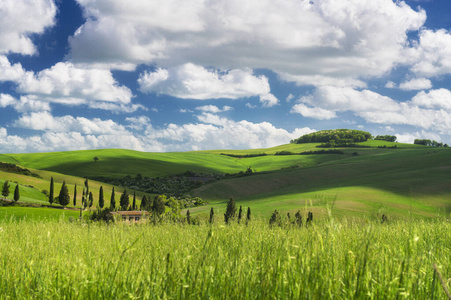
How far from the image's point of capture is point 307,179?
305ft

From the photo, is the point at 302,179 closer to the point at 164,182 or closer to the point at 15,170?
the point at 164,182

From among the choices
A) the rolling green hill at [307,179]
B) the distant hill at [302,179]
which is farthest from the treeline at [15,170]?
the rolling green hill at [307,179]

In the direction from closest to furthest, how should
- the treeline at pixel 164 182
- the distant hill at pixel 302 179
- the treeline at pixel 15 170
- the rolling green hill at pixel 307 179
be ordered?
the rolling green hill at pixel 307 179, the distant hill at pixel 302 179, the treeline at pixel 15 170, the treeline at pixel 164 182

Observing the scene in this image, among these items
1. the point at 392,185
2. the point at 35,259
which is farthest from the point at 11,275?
the point at 392,185

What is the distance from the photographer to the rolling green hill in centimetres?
5303

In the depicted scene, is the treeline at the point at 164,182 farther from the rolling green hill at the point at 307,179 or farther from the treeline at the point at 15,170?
the treeline at the point at 15,170

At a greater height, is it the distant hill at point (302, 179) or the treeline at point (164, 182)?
the distant hill at point (302, 179)

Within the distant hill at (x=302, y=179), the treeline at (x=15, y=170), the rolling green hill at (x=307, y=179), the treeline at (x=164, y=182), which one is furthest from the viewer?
the treeline at (x=164, y=182)

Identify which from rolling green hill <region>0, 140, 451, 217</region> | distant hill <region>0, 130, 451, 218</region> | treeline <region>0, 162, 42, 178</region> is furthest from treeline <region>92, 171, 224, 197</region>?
treeline <region>0, 162, 42, 178</region>

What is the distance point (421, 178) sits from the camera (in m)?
73.9

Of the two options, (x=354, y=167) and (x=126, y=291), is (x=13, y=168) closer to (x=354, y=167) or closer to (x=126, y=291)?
(x=354, y=167)

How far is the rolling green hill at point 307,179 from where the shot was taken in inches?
2088

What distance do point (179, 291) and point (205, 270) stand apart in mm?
362

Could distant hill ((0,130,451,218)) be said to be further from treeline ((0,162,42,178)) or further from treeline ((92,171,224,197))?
treeline ((92,171,224,197))
